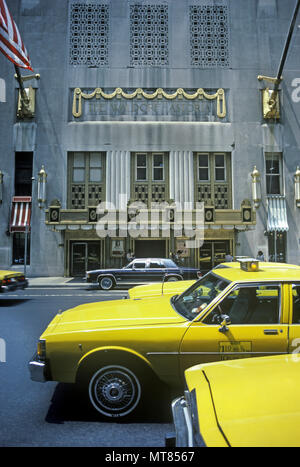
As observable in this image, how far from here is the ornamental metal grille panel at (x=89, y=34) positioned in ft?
71.9

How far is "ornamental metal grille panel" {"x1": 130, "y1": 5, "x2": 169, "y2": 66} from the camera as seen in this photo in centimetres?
2191

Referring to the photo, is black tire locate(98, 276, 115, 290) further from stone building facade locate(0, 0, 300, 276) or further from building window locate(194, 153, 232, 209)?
building window locate(194, 153, 232, 209)

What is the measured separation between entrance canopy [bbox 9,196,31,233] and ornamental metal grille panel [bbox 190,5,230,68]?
14.7 meters

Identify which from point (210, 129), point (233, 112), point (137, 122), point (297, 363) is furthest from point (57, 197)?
point (297, 363)

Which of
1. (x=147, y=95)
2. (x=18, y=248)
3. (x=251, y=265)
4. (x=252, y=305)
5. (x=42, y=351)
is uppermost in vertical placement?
(x=147, y=95)

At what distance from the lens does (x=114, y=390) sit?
135 inches

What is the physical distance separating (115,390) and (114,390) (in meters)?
0.01

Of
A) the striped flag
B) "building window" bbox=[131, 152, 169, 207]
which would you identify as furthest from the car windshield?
"building window" bbox=[131, 152, 169, 207]

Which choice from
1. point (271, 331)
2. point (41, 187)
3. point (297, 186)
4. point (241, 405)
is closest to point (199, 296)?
point (271, 331)

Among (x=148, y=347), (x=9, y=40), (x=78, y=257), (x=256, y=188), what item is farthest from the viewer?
(x=78, y=257)

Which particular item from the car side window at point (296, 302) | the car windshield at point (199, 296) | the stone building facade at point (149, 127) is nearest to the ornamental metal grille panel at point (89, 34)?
the stone building facade at point (149, 127)

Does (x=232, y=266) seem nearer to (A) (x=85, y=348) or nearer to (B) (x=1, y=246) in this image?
(A) (x=85, y=348)

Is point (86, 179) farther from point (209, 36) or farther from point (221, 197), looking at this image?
point (209, 36)

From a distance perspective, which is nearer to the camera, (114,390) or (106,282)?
(114,390)
